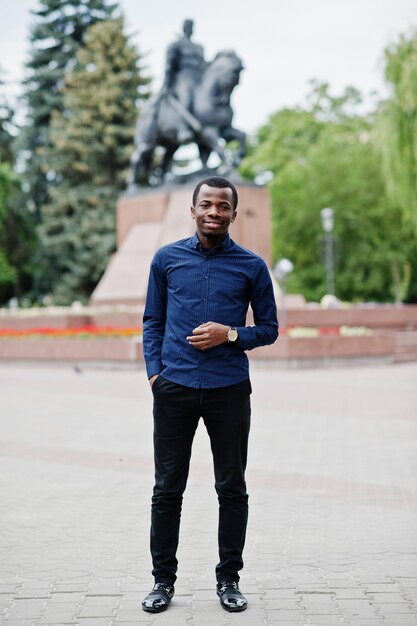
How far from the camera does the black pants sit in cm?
427

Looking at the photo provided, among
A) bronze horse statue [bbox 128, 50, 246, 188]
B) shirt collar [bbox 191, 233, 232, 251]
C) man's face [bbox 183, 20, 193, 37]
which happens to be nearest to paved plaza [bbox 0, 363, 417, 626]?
shirt collar [bbox 191, 233, 232, 251]

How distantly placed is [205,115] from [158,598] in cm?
2170

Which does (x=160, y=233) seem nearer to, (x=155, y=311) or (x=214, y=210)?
(x=155, y=311)

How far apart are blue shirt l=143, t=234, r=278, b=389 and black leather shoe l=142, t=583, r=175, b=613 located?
2.77 feet

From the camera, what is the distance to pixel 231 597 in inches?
166

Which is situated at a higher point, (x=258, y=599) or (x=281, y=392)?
(x=258, y=599)

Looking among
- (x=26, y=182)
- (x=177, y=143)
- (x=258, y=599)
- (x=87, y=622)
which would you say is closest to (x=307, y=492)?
(x=258, y=599)

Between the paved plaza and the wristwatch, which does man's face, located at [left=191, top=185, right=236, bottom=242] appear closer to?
the wristwatch

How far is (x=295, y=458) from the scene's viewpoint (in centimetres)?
859

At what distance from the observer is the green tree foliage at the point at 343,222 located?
4597cm

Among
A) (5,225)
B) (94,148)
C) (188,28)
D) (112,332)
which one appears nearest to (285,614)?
(112,332)

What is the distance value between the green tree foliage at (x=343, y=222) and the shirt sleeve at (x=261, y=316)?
4122 centimetres

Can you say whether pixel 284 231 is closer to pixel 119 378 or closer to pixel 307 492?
pixel 119 378

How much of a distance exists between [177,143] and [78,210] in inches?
784
